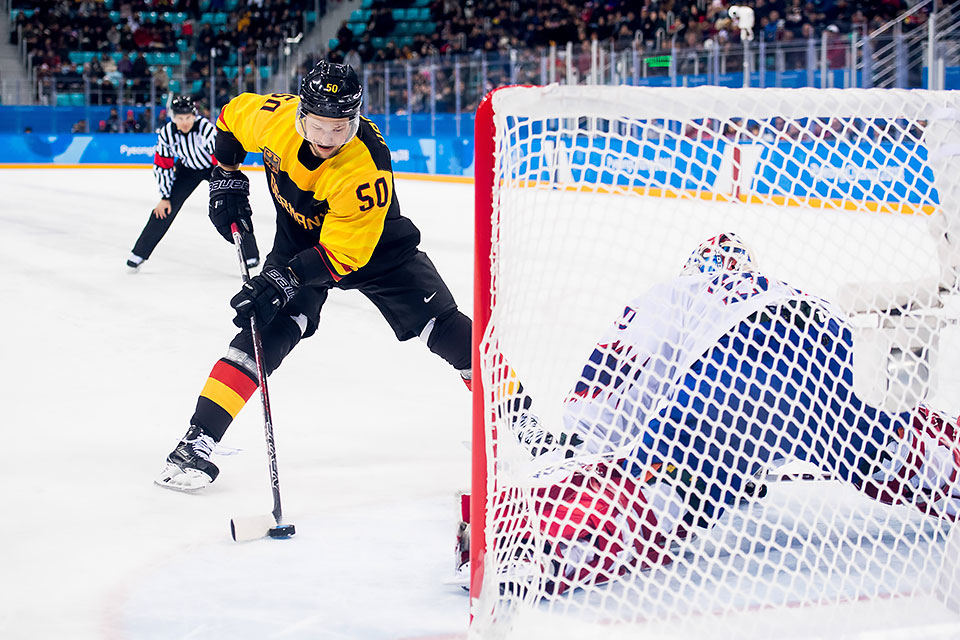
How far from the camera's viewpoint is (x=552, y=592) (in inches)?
73.6

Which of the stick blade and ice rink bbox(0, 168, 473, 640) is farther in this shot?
the stick blade

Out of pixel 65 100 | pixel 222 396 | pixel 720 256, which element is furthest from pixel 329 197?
pixel 65 100

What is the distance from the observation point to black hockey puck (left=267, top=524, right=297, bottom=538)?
2.16 m

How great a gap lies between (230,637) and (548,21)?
43.0ft

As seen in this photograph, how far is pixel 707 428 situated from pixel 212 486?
1187 millimetres

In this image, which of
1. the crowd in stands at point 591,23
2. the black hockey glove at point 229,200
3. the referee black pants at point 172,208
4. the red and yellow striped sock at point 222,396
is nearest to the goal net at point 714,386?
the red and yellow striped sock at point 222,396

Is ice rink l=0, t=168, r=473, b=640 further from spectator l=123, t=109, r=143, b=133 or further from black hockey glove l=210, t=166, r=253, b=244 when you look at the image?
spectator l=123, t=109, r=143, b=133

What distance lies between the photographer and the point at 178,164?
18.9 feet

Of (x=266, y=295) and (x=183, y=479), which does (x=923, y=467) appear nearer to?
(x=266, y=295)

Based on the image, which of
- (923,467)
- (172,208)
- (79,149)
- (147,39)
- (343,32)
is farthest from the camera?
(147,39)

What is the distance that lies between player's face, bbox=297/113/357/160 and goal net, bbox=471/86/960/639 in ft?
1.80

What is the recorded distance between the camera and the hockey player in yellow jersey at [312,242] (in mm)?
2311

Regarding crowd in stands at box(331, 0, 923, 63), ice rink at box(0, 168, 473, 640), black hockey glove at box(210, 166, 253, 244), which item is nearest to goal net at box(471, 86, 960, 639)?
ice rink at box(0, 168, 473, 640)

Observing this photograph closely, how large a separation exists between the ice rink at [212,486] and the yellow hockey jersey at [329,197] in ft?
1.74
